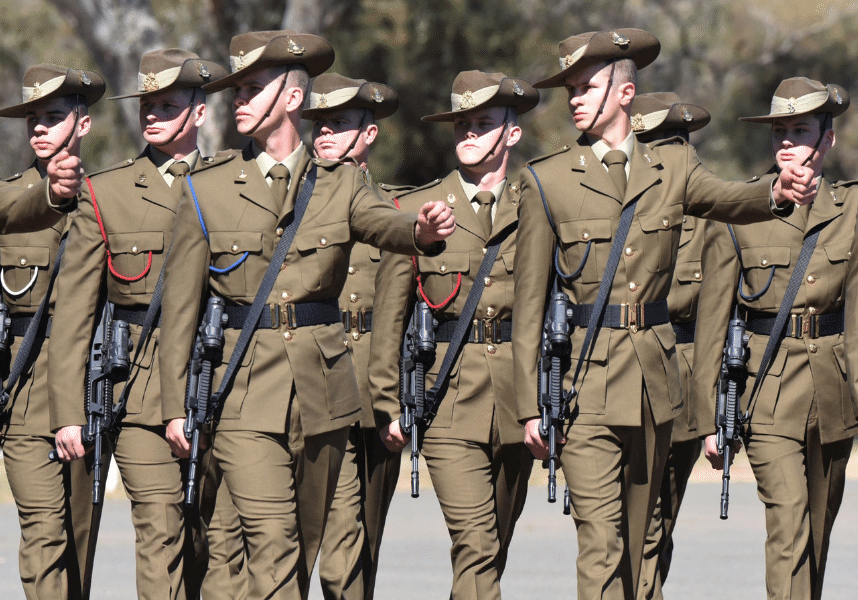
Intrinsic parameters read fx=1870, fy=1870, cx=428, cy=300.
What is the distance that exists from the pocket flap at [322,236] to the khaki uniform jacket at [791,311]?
1965 mm

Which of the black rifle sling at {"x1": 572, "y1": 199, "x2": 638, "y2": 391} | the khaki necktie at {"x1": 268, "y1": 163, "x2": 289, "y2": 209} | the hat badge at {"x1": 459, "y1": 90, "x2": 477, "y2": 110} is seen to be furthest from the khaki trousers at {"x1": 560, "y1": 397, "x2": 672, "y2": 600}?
the hat badge at {"x1": 459, "y1": 90, "x2": 477, "y2": 110}

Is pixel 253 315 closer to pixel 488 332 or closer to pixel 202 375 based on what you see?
pixel 202 375

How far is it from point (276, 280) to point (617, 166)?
138 centimetres

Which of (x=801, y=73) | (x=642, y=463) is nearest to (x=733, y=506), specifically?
(x=642, y=463)

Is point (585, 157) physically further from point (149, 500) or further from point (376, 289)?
point (149, 500)

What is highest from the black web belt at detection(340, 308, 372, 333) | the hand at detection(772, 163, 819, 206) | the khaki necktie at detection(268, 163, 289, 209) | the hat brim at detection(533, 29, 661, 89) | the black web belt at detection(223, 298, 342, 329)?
the hat brim at detection(533, 29, 661, 89)

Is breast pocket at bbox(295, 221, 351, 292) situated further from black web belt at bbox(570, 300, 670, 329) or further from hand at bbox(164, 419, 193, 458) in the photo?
black web belt at bbox(570, 300, 670, 329)

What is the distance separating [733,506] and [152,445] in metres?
7.30

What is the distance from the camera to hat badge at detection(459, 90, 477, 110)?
7.59 metres

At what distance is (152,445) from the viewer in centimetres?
698

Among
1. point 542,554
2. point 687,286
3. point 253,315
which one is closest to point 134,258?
point 253,315

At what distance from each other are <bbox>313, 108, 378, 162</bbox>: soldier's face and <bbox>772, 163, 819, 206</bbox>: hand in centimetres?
282

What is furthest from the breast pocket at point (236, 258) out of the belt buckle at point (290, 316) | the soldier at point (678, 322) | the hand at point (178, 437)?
the soldier at point (678, 322)

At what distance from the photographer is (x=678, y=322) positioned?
893 centimetres
